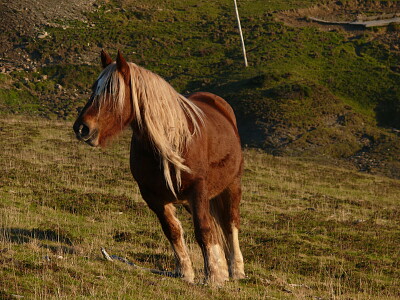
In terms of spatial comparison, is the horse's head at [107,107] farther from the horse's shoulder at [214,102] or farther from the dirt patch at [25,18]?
the dirt patch at [25,18]

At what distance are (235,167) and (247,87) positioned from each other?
33744 millimetres

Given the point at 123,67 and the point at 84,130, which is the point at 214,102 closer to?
the point at 123,67

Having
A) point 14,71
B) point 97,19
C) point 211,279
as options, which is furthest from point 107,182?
point 97,19

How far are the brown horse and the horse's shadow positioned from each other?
78.9 inches

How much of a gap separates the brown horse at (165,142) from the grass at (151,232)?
2.62ft

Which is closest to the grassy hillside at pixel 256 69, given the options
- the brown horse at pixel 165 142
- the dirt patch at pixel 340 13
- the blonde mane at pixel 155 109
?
the dirt patch at pixel 340 13

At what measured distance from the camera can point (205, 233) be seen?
8.76 meters

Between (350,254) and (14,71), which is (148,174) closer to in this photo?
(350,254)

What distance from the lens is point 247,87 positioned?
43.9m

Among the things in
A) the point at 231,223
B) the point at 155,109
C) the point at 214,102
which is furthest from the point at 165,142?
the point at 214,102

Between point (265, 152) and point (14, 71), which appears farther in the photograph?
point (14, 71)

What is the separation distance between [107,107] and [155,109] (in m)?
0.70

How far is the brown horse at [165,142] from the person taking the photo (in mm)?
7988

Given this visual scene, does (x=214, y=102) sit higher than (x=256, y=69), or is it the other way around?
(x=214, y=102)
